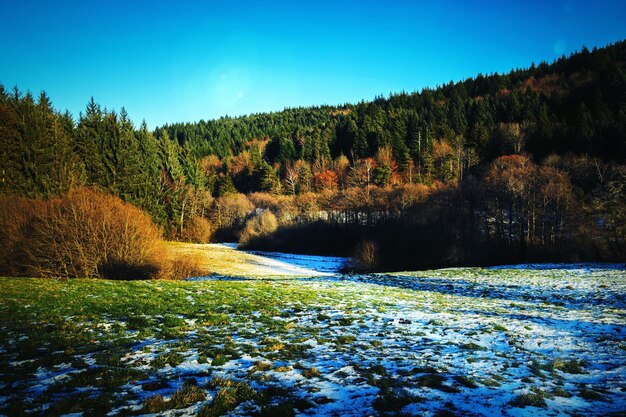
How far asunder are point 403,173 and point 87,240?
8092 cm

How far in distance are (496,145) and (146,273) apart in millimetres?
96158

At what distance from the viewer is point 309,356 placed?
7992mm

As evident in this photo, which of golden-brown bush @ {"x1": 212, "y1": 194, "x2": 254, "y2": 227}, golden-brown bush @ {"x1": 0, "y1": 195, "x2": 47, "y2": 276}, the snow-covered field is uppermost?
golden-brown bush @ {"x1": 212, "y1": 194, "x2": 254, "y2": 227}

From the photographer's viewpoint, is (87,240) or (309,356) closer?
(309,356)

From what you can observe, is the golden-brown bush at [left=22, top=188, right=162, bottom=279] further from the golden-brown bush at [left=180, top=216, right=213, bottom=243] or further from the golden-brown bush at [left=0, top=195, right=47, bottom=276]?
the golden-brown bush at [left=180, top=216, right=213, bottom=243]

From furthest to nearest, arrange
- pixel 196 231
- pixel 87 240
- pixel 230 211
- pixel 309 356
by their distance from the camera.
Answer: pixel 230 211 → pixel 196 231 → pixel 87 240 → pixel 309 356

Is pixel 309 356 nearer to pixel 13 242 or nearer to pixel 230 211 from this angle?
pixel 13 242

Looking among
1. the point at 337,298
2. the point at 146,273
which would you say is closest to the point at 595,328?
the point at 337,298

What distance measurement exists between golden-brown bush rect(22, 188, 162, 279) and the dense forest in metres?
7.13

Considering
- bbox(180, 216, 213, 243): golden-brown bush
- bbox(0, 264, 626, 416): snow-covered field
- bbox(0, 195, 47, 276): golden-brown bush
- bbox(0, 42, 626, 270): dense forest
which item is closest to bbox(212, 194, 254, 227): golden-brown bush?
bbox(0, 42, 626, 270): dense forest

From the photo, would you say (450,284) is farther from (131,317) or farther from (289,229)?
(289,229)

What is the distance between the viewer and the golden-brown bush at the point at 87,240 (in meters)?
22.6

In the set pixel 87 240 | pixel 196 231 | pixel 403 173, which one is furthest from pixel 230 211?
pixel 87 240

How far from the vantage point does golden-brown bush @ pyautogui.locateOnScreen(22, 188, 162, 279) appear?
2256 centimetres
